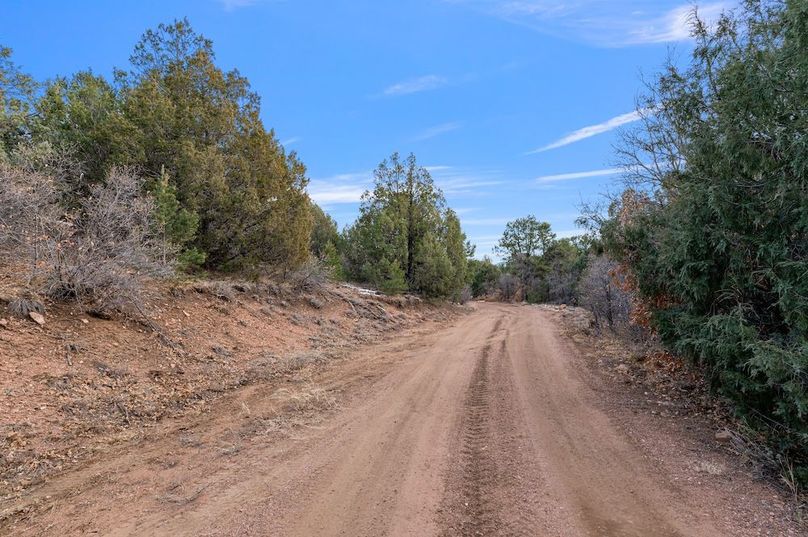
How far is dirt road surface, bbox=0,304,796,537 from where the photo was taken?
3.59 metres

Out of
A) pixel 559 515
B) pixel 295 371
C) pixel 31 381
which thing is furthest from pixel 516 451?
pixel 31 381

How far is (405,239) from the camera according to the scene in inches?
1011

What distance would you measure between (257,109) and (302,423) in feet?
38.1

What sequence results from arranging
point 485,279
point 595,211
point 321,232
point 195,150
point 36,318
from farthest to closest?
point 485,279, point 321,232, point 195,150, point 595,211, point 36,318

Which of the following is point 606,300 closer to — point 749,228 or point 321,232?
point 749,228

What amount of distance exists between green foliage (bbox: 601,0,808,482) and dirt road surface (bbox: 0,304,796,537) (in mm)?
1558

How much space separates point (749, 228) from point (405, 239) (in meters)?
20.8

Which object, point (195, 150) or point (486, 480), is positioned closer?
point (486, 480)

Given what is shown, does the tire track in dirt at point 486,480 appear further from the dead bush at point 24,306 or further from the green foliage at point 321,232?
the green foliage at point 321,232

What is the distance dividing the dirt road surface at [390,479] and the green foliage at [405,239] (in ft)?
57.0

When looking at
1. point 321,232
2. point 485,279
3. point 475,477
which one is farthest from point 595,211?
point 485,279

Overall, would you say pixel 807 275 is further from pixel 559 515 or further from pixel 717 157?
pixel 559 515

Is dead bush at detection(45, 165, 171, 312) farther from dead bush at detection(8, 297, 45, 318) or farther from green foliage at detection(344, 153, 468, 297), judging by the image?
green foliage at detection(344, 153, 468, 297)

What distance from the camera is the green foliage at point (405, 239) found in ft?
79.7
